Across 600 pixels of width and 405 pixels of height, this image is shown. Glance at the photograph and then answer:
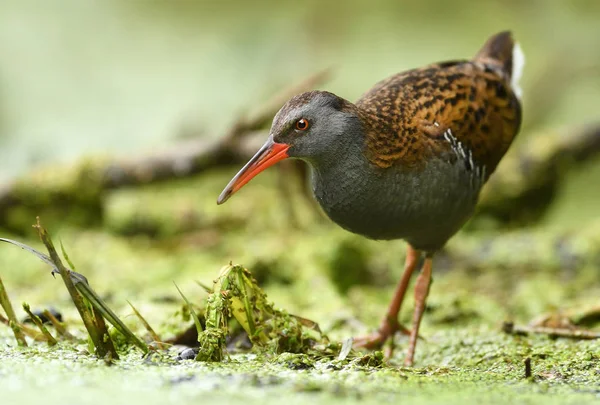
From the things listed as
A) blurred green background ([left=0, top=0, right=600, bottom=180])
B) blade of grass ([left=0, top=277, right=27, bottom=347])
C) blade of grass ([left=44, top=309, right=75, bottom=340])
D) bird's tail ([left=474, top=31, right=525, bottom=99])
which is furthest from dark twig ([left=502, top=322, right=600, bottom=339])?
blurred green background ([left=0, top=0, right=600, bottom=180])

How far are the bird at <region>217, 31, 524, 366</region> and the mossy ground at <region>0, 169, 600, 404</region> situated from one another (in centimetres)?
50

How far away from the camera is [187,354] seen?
8.14 feet

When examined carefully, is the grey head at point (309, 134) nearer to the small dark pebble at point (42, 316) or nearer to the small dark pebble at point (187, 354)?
the small dark pebble at point (187, 354)

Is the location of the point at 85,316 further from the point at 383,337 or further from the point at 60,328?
the point at 383,337

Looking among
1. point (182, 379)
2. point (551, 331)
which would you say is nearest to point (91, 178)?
point (551, 331)

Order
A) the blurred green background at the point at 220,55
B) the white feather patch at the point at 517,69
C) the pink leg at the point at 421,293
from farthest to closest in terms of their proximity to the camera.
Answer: the blurred green background at the point at 220,55
the white feather patch at the point at 517,69
the pink leg at the point at 421,293

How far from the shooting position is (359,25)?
9859mm

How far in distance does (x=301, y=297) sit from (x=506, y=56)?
172 centimetres

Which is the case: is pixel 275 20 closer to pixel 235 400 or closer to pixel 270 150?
pixel 270 150

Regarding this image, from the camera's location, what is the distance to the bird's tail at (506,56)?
4.00m

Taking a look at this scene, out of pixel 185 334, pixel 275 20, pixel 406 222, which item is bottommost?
pixel 185 334

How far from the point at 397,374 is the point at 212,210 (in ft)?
12.6

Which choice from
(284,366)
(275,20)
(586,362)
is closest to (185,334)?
(284,366)

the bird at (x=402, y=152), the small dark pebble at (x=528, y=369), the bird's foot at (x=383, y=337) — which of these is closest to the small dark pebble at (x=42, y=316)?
the bird at (x=402, y=152)
